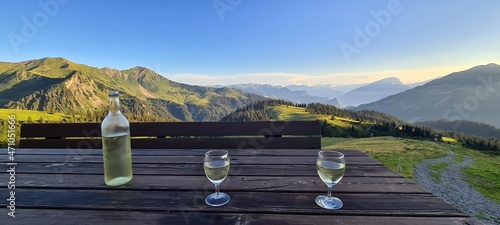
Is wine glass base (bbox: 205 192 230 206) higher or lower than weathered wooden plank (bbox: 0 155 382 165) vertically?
lower

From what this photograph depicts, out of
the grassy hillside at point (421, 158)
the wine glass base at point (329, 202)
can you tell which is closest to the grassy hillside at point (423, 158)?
the grassy hillside at point (421, 158)

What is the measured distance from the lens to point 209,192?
4.20 ft

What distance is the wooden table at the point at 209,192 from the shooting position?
1027 millimetres

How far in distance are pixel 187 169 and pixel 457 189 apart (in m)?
35.8

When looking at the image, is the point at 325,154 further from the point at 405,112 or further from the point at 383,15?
the point at 405,112

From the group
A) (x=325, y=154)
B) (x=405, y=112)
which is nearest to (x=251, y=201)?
(x=325, y=154)

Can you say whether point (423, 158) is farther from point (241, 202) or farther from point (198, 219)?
point (198, 219)

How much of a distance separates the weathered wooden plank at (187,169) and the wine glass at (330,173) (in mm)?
389

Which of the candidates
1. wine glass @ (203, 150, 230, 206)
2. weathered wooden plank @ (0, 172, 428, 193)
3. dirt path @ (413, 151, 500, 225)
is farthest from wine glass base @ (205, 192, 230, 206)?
dirt path @ (413, 151, 500, 225)

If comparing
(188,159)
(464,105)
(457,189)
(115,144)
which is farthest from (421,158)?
(464,105)

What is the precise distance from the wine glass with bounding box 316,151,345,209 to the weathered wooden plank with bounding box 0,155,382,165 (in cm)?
65

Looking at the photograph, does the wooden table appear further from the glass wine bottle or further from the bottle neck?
the bottle neck

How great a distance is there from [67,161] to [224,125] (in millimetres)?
1462

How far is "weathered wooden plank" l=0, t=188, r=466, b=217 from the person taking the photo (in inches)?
42.6
